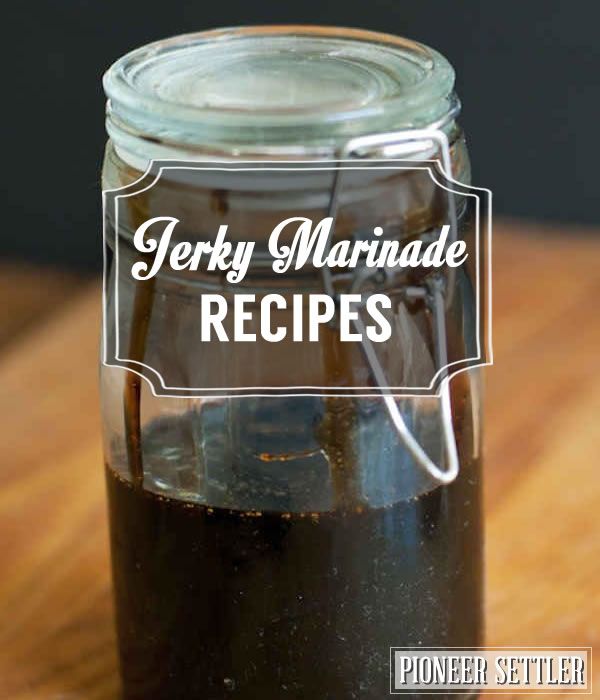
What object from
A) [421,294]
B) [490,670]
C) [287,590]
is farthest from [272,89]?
[490,670]

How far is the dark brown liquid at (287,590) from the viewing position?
0.52 meters

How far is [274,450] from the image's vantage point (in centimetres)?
54

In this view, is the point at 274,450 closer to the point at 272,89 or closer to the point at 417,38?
the point at 272,89

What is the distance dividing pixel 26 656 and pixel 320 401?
0.75 ft

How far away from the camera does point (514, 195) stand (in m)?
1.47

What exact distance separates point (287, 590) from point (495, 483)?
304mm

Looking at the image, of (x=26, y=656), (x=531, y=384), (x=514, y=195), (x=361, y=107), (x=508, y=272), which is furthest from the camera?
(x=514, y=195)

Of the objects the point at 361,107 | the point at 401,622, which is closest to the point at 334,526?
the point at 401,622

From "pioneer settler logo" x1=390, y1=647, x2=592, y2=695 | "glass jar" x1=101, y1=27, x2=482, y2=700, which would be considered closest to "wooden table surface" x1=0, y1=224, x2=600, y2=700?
"pioneer settler logo" x1=390, y1=647, x2=592, y2=695

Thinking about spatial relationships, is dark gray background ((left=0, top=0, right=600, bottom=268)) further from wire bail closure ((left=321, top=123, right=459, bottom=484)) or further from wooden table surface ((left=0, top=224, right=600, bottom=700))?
wire bail closure ((left=321, top=123, right=459, bottom=484))

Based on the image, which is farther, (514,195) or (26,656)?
(514,195)

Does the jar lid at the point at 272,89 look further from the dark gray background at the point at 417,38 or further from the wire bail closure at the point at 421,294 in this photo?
the dark gray background at the point at 417,38

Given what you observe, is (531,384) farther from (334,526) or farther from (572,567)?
(334,526)

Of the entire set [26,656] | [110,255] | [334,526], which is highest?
[110,255]
